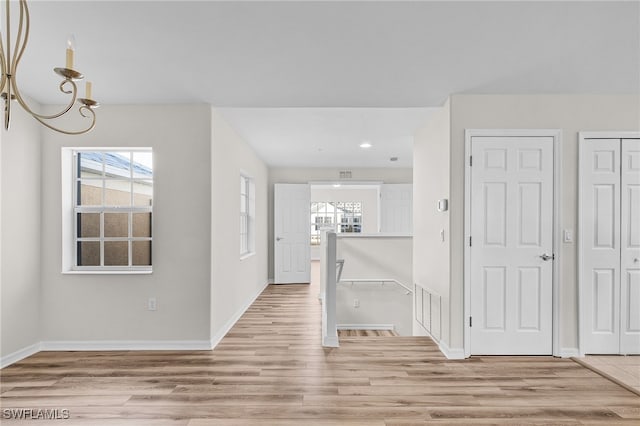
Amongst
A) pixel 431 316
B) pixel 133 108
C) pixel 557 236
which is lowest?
pixel 431 316

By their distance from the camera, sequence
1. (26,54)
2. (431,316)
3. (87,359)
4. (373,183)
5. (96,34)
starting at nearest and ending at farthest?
1. (96,34)
2. (26,54)
3. (87,359)
4. (431,316)
5. (373,183)

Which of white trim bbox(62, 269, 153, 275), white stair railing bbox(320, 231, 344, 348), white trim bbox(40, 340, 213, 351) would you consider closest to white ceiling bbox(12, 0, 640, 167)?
white stair railing bbox(320, 231, 344, 348)

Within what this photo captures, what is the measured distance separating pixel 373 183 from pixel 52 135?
5.48m

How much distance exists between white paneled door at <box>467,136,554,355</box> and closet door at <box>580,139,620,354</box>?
33 centimetres

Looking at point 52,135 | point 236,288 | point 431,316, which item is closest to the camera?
point 52,135

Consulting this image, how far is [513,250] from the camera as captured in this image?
3.24 metres

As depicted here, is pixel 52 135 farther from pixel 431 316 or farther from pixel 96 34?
pixel 431 316

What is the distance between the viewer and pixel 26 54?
261 centimetres

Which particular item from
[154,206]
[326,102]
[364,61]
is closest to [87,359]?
[154,206]

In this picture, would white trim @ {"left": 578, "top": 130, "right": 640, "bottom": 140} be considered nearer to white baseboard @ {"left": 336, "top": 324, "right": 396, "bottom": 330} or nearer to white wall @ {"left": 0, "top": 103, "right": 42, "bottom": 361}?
white baseboard @ {"left": 336, "top": 324, "right": 396, "bottom": 330}

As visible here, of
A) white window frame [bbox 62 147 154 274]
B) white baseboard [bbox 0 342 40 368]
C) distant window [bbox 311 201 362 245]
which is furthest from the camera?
distant window [bbox 311 201 362 245]

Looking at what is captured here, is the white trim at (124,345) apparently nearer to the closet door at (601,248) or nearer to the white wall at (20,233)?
the white wall at (20,233)

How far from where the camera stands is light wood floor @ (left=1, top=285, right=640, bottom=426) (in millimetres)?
2283

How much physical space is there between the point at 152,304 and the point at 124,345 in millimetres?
487
